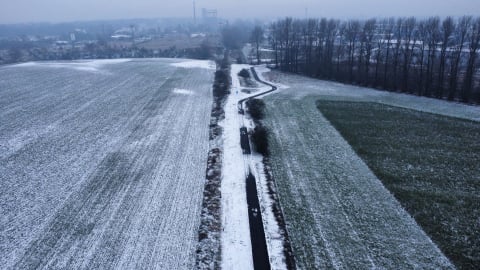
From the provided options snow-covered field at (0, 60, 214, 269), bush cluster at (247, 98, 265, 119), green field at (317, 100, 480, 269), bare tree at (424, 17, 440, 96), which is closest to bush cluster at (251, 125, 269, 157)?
snow-covered field at (0, 60, 214, 269)

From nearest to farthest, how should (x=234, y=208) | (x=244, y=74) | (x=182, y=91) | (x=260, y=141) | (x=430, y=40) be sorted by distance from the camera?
(x=234, y=208) → (x=260, y=141) → (x=430, y=40) → (x=182, y=91) → (x=244, y=74)

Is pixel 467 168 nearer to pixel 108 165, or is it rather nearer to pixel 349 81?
pixel 108 165

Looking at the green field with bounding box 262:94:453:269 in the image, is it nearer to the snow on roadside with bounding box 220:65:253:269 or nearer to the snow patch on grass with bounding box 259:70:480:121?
the snow on roadside with bounding box 220:65:253:269

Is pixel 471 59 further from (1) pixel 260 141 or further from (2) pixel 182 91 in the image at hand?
(2) pixel 182 91

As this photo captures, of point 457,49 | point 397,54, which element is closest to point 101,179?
point 397,54

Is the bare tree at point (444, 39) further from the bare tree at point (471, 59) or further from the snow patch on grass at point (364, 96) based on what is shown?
the bare tree at point (471, 59)

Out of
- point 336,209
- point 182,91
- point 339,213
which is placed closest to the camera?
point 339,213

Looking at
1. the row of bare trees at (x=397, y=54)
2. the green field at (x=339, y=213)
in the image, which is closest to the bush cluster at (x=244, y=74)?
the row of bare trees at (x=397, y=54)
